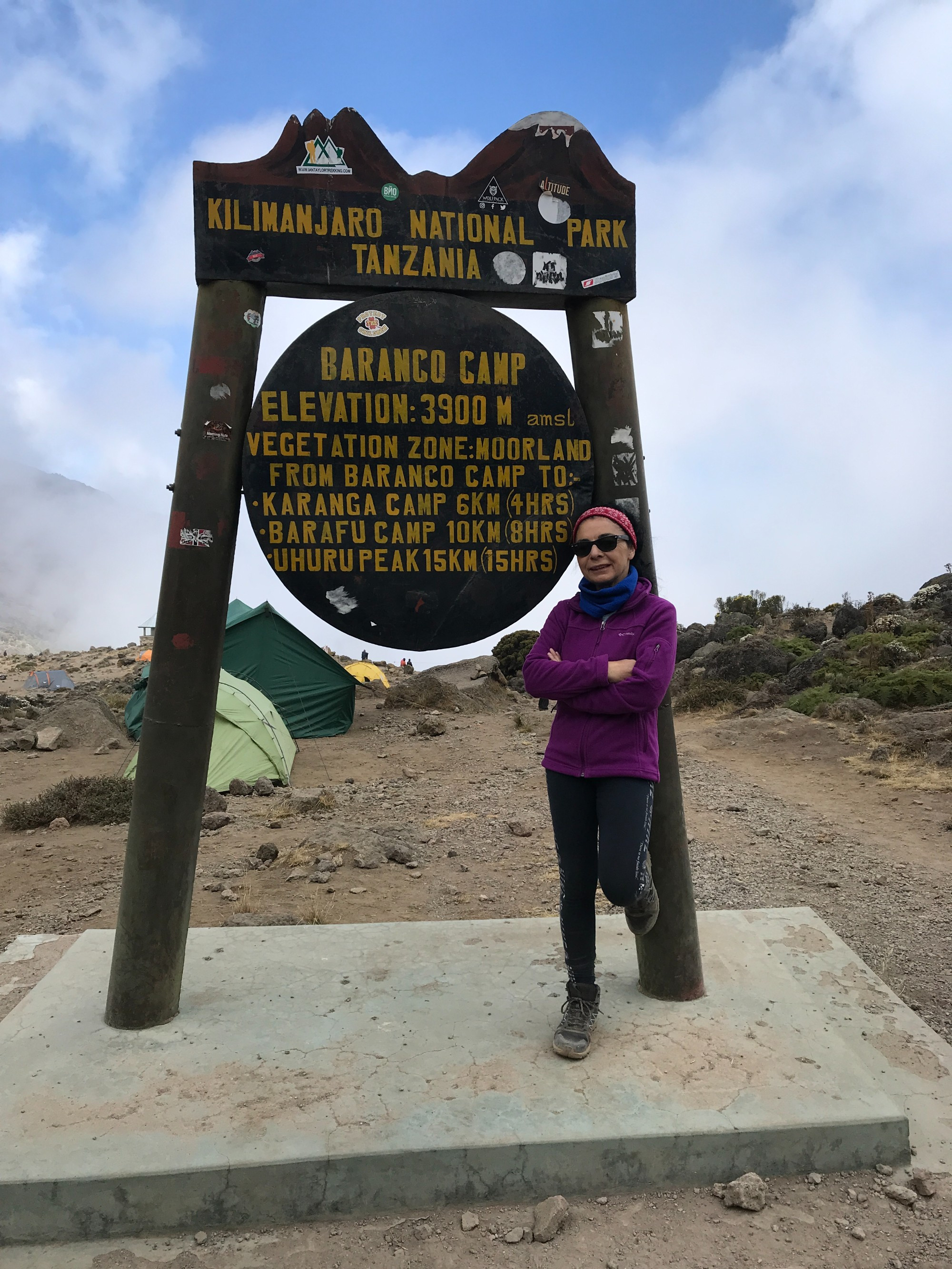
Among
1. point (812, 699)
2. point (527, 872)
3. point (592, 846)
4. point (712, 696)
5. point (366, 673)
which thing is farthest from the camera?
point (366, 673)

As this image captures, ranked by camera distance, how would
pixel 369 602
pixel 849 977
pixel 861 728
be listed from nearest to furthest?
pixel 369 602 → pixel 849 977 → pixel 861 728

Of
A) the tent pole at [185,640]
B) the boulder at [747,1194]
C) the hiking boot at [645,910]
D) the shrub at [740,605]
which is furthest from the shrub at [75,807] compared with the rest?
the shrub at [740,605]

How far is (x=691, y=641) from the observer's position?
2294 cm

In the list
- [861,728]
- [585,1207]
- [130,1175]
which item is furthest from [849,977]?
[861,728]

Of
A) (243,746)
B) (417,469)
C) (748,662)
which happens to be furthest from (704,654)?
(417,469)

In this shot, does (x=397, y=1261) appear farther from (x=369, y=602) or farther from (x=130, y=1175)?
(x=369, y=602)

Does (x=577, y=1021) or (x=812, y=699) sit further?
(x=812, y=699)

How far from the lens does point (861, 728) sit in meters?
11.1

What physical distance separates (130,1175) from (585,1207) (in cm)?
126

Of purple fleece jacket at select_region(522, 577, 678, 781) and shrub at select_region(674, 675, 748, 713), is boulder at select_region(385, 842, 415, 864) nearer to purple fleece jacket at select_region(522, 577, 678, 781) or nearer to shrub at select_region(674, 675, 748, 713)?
purple fleece jacket at select_region(522, 577, 678, 781)

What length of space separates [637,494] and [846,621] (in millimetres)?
19559

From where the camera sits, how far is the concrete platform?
7.77 feet

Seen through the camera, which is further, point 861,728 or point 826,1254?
point 861,728

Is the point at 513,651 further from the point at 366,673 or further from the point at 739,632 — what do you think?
the point at 739,632
